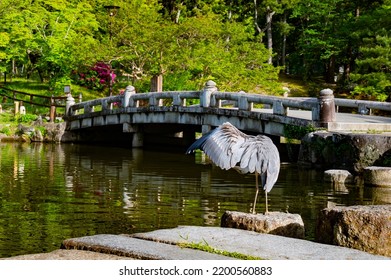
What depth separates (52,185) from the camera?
16.6 meters

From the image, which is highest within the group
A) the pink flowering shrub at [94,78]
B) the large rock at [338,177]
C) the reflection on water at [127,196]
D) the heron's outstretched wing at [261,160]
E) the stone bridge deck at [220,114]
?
the pink flowering shrub at [94,78]

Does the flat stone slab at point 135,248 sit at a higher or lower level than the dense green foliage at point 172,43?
lower

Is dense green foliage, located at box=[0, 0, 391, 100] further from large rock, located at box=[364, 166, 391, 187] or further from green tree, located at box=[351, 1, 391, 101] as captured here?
large rock, located at box=[364, 166, 391, 187]

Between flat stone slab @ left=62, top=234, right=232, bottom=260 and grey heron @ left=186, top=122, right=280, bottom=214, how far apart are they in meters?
2.11

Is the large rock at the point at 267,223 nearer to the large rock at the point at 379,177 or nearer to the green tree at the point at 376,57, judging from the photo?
the large rock at the point at 379,177

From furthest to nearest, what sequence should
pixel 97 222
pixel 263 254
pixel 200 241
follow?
pixel 97 222 < pixel 200 241 < pixel 263 254

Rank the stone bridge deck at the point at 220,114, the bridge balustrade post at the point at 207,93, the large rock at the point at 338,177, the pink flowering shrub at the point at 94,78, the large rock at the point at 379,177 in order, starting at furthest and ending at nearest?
the pink flowering shrub at the point at 94,78 < the bridge balustrade post at the point at 207,93 < the stone bridge deck at the point at 220,114 < the large rock at the point at 338,177 < the large rock at the point at 379,177

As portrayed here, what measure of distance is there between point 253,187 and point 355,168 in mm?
3320

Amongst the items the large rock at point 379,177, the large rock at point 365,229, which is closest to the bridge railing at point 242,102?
the large rock at point 379,177

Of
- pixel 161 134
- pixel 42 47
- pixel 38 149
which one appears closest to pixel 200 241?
pixel 38 149

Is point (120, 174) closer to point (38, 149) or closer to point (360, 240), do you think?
point (38, 149)

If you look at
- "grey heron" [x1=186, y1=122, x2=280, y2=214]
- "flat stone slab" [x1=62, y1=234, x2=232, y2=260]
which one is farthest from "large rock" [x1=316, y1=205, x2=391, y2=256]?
"flat stone slab" [x1=62, y1=234, x2=232, y2=260]

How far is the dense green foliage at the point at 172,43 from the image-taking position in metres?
33.8

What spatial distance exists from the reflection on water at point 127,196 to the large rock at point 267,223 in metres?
1.52
